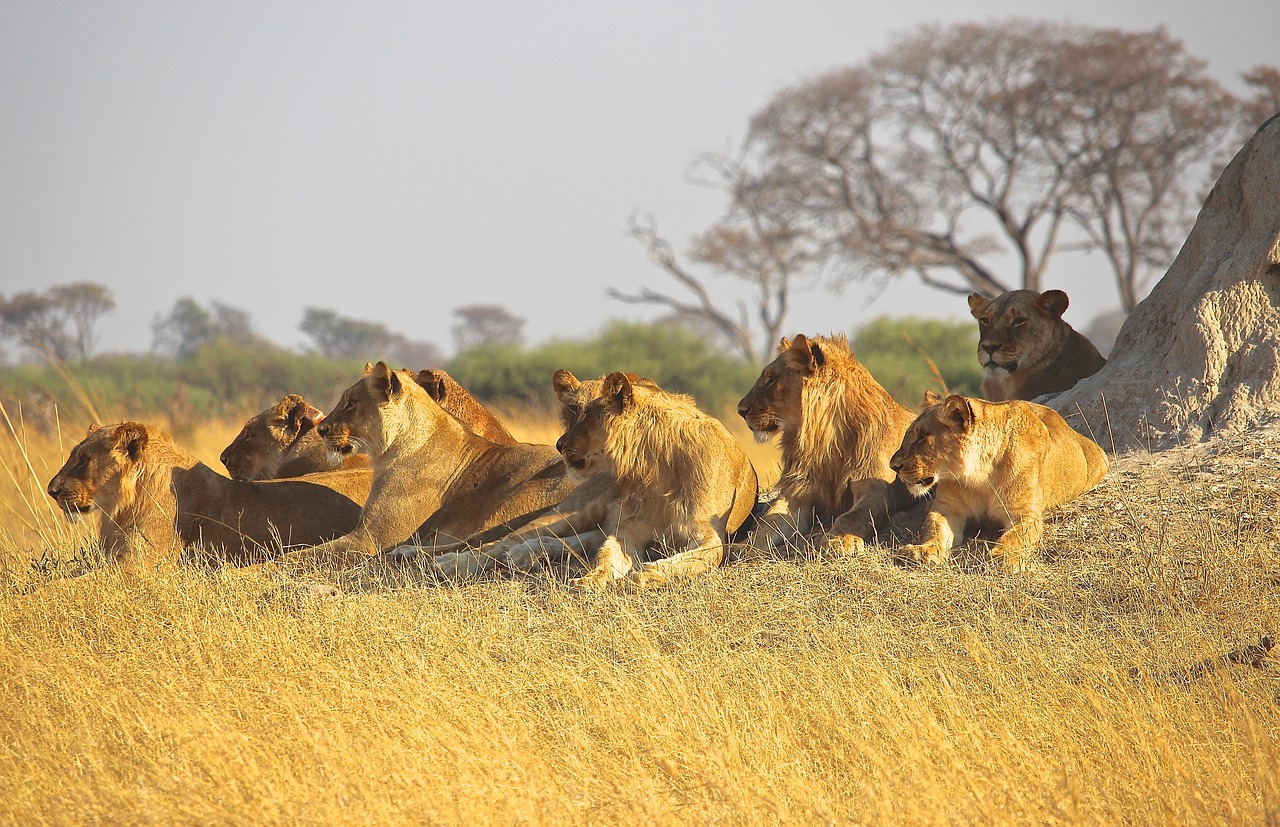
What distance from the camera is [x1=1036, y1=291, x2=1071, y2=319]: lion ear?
6.95 metres

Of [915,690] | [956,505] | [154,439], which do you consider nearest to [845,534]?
[956,505]

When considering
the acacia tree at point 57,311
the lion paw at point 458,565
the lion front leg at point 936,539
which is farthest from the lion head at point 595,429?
the acacia tree at point 57,311

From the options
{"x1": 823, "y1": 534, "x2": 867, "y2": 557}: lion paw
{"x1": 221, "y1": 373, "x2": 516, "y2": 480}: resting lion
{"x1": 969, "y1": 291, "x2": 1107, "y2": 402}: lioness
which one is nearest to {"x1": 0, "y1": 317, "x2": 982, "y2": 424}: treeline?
{"x1": 969, "y1": 291, "x2": 1107, "y2": 402}: lioness

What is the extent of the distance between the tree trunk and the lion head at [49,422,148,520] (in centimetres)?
451

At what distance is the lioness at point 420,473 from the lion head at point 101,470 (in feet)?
2.75

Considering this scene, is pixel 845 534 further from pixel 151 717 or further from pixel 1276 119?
pixel 1276 119

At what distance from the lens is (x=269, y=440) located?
7.16 metres

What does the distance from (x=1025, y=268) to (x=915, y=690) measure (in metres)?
22.4

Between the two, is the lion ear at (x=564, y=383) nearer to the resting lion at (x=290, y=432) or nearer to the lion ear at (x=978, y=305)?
the resting lion at (x=290, y=432)

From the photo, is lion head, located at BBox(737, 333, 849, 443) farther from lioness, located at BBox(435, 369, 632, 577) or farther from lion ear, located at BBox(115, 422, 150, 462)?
lion ear, located at BBox(115, 422, 150, 462)

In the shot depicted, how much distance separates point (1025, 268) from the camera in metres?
25.1

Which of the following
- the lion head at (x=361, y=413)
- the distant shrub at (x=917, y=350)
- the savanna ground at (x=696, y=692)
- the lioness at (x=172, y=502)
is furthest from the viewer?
the distant shrub at (x=917, y=350)

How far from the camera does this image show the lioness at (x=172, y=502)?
5891mm

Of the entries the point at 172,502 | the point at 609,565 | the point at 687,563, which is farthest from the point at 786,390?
the point at 172,502
